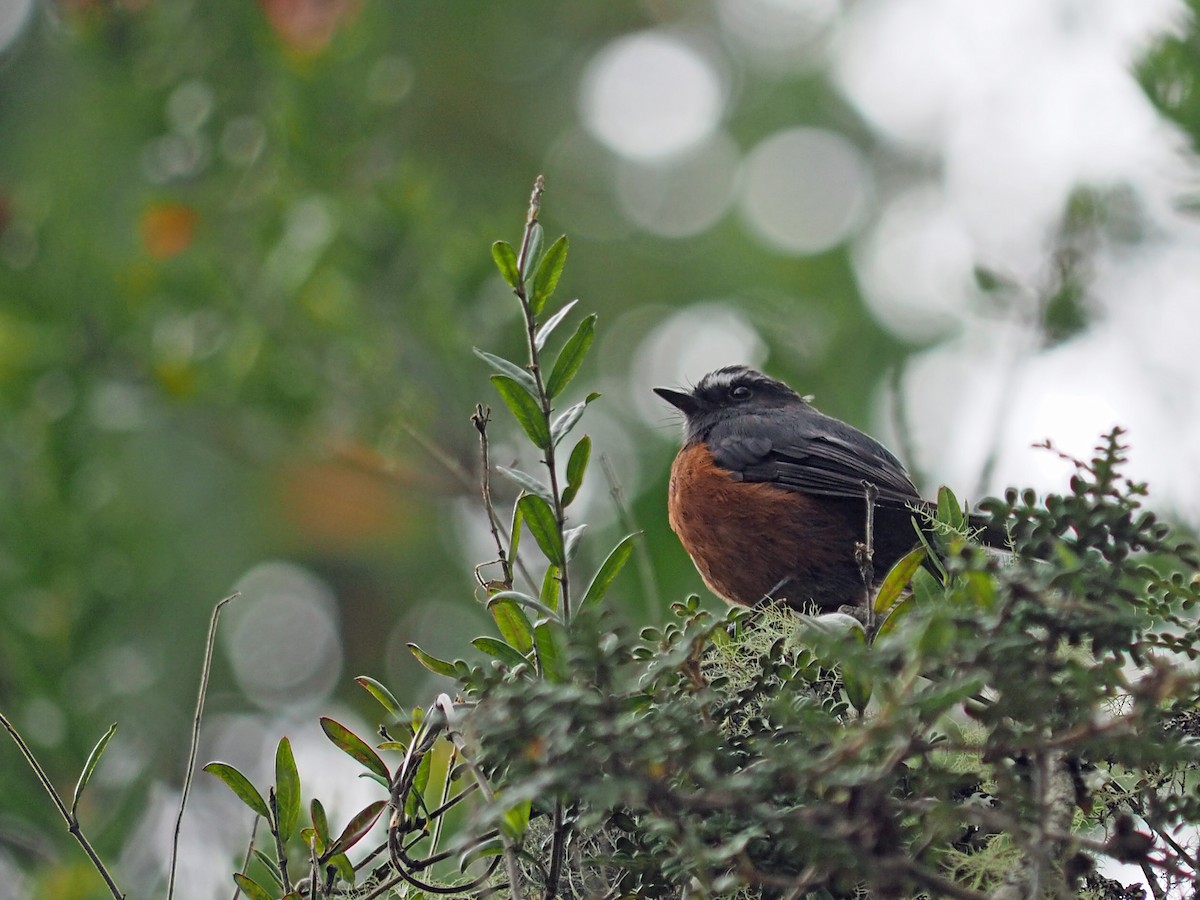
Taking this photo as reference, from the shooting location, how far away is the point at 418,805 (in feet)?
6.59

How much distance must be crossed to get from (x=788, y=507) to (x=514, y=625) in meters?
2.17

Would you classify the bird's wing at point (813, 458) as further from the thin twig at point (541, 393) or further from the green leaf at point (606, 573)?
the thin twig at point (541, 393)

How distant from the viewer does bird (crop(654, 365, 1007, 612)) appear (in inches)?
152

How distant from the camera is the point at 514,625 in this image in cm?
197

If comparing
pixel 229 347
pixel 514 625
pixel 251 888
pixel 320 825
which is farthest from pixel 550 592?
pixel 229 347

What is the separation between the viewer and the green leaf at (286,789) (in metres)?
2.00

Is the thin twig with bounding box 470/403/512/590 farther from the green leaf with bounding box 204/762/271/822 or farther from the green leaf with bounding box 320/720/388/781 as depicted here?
the green leaf with bounding box 204/762/271/822

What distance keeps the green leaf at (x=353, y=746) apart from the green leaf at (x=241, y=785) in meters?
0.14

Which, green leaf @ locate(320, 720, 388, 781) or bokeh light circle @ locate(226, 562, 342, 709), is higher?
green leaf @ locate(320, 720, 388, 781)

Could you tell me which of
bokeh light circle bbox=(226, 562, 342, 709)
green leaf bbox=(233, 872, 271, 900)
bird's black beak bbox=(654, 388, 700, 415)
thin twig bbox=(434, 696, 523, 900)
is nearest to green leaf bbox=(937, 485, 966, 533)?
thin twig bbox=(434, 696, 523, 900)

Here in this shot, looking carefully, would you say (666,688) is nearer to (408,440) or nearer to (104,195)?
(408,440)

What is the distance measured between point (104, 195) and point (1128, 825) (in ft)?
23.9

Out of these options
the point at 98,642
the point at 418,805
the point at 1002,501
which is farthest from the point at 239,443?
the point at 1002,501

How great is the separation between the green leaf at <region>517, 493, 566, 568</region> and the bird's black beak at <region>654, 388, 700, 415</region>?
2.83 m
